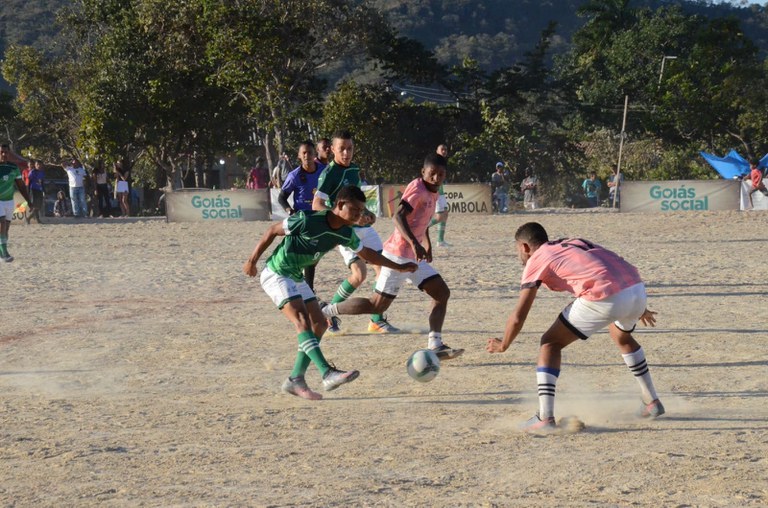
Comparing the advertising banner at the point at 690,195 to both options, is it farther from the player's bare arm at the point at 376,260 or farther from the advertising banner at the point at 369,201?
the player's bare arm at the point at 376,260

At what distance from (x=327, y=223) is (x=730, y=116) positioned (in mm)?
40866

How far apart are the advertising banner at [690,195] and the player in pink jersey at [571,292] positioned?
2433 centimetres

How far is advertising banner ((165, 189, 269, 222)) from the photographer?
30531 mm

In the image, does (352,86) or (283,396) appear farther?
(352,86)

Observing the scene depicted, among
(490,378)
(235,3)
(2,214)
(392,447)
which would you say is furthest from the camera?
(235,3)

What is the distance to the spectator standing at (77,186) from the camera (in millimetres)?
33500

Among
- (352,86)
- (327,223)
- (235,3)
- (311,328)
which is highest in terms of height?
(235,3)

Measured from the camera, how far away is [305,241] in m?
7.40

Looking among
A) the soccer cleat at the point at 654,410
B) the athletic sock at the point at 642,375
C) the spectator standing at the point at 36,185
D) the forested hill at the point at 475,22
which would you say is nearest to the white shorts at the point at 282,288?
the athletic sock at the point at 642,375

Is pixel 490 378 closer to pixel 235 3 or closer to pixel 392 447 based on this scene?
pixel 392 447

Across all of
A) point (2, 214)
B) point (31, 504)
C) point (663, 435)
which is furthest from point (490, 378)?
point (2, 214)

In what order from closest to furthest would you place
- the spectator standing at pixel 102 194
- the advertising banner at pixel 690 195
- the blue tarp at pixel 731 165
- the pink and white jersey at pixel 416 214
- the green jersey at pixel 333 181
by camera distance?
the pink and white jersey at pixel 416 214, the green jersey at pixel 333 181, the advertising banner at pixel 690 195, the blue tarp at pixel 731 165, the spectator standing at pixel 102 194

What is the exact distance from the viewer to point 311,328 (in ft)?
24.5

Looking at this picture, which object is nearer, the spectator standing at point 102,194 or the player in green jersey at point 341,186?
the player in green jersey at point 341,186
